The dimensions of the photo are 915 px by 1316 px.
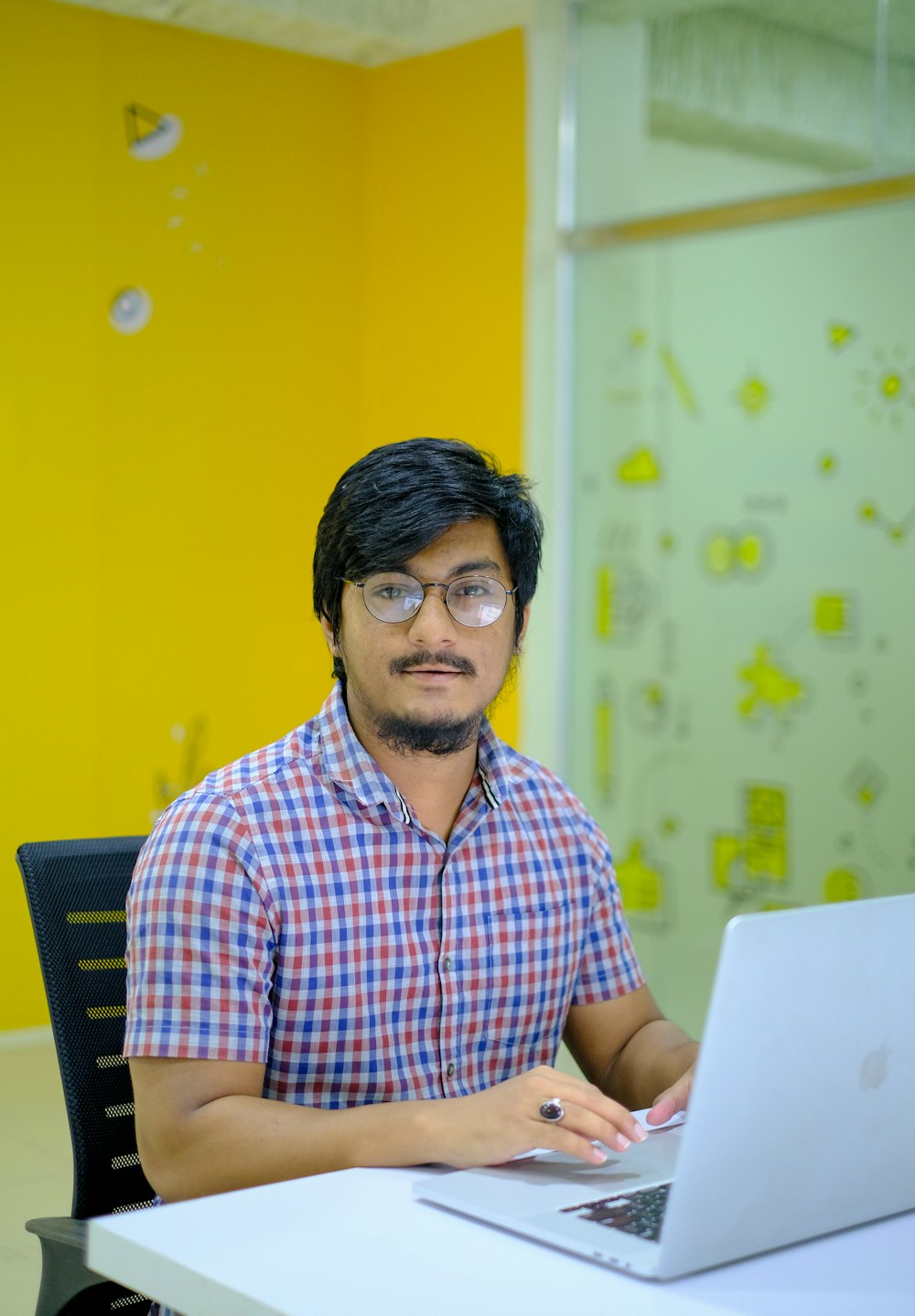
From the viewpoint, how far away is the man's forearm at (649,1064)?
176 cm

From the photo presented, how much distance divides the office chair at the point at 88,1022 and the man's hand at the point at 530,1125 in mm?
421

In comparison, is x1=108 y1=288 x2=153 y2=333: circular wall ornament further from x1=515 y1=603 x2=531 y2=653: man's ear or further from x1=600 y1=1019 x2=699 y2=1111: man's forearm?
x1=600 y1=1019 x2=699 y2=1111: man's forearm

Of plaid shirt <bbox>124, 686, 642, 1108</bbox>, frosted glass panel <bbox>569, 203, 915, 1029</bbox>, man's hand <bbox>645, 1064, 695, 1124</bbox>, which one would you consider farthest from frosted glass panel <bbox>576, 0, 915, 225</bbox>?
man's hand <bbox>645, 1064, 695, 1124</bbox>

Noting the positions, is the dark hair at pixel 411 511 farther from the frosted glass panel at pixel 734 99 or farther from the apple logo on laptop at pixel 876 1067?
the frosted glass panel at pixel 734 99

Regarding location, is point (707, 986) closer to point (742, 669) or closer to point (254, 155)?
point (742, 669)

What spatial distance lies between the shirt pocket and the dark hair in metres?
0.34

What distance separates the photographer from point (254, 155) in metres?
5.17

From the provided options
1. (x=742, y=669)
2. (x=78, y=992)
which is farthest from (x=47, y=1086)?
(x=78, y=992)

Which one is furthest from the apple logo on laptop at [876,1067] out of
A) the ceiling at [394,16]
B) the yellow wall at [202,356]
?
the yellow wall at [202,356]

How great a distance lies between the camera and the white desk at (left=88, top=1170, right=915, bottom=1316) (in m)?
1.10

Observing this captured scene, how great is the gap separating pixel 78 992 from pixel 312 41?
4.11m

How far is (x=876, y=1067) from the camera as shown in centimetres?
121

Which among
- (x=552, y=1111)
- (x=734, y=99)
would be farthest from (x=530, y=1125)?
(x=734, y=99)

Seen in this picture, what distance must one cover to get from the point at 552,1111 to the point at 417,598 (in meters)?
0.60
